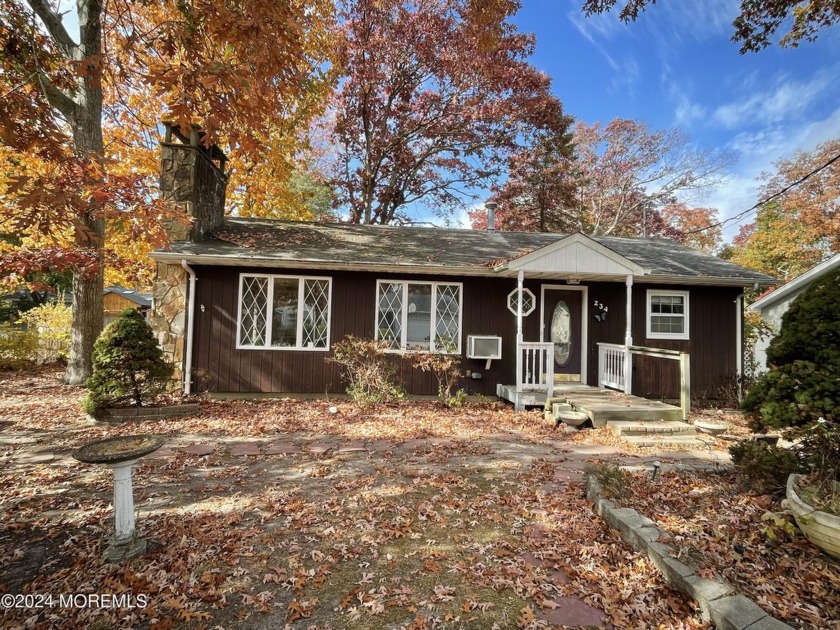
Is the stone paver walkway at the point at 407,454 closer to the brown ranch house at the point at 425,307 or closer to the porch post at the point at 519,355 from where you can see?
the porch post at the point at 519,355

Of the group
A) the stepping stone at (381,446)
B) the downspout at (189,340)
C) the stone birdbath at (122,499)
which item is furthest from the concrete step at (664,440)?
the downspout at (189,340)

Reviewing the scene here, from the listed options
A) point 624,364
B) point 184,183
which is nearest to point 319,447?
point 624,364

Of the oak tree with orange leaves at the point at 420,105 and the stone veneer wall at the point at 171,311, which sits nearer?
the stone veneer wall at the point at 171,311

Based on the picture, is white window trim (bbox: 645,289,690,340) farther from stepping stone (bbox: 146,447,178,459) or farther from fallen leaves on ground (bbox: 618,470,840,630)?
stepping stone (bbox: 146,447,178,459)

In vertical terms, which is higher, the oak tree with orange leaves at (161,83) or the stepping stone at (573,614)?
the oak tree with orange leaves at (161,83)

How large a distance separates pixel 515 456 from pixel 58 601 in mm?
4241

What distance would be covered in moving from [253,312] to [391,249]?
3.06 m

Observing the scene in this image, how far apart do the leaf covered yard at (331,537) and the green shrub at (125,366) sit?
0.67 meters

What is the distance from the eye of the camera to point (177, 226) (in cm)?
769

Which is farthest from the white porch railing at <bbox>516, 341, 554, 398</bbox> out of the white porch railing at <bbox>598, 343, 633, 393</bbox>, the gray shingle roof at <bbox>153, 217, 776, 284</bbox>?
the gray shingle roof at <bbox>153, 217, 776, 284</bbox>

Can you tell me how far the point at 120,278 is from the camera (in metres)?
11.7

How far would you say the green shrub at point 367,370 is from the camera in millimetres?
7387

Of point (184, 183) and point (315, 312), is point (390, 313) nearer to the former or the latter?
point (315, 312)

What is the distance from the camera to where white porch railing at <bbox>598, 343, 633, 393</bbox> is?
24.8 feet
